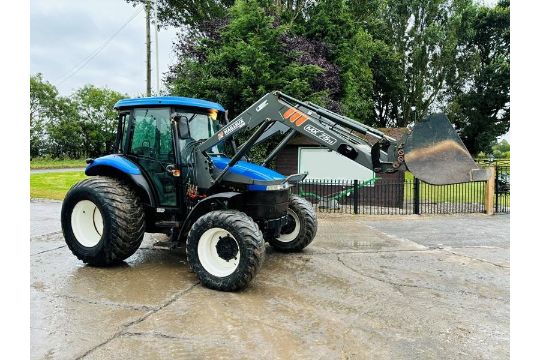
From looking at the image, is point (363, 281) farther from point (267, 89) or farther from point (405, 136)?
point (267, 89)

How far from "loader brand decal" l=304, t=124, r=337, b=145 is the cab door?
188cm

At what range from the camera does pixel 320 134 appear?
4.14m

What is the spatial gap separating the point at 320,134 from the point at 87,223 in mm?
3444

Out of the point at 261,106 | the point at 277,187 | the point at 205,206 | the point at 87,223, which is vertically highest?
the point at 261,106

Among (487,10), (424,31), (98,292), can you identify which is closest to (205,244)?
(98,292)

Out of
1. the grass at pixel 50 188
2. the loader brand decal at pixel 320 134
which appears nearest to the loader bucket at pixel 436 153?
the loader brand decal at pixel 320 134

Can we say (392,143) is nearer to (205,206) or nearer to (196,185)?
(205,206)

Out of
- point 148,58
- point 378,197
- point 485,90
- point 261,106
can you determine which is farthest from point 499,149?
point 261,106

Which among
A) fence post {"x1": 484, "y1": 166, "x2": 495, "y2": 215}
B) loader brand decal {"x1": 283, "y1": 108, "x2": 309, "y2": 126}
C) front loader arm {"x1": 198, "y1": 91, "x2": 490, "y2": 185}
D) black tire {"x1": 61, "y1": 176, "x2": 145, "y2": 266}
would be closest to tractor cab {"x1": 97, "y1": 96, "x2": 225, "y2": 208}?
black tire {"x1": 61, "y1": 176, "x2": 145, "y2": 266}

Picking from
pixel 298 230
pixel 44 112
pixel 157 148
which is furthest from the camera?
pixel 44 112

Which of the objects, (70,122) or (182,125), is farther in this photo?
(70,122)

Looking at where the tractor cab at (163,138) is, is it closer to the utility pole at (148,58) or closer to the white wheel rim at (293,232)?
the white wheel rim at (293,232)

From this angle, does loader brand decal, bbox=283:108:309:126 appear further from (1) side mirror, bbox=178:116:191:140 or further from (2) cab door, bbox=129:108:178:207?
(2) cab door, bbox=129:108:178:207
